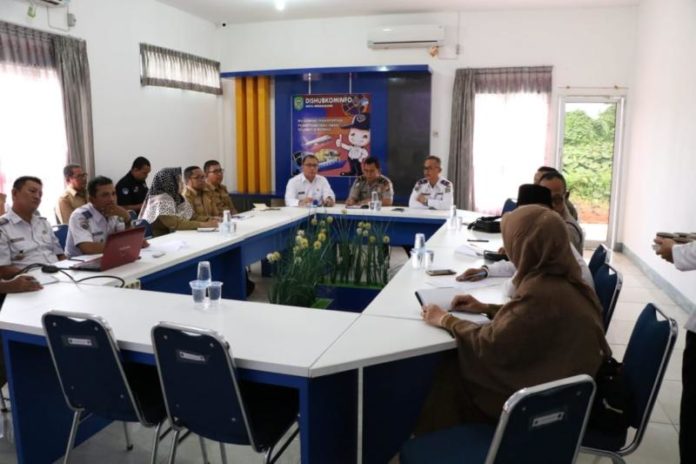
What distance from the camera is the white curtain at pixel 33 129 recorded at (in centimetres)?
484

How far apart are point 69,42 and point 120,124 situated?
3.43ft

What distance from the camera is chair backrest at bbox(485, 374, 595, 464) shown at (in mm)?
1335

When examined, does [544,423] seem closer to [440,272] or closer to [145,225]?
[440,272]

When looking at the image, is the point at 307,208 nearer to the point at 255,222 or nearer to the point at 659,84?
the point at 255,222

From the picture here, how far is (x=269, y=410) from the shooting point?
1931 millimetres

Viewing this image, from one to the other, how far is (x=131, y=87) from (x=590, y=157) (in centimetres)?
574

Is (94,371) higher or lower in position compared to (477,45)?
lower

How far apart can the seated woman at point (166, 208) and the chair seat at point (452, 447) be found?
309 centimetres

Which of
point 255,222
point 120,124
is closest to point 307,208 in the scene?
point 255,222

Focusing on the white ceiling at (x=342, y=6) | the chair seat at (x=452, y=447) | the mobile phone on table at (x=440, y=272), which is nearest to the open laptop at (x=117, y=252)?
the mobile phone on table at (x=440, y=272)

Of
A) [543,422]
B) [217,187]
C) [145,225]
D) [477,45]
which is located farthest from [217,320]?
[477,45]

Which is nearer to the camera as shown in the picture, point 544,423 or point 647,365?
point 544,423

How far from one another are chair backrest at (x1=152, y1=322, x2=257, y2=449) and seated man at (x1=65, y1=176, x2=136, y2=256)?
1.90m

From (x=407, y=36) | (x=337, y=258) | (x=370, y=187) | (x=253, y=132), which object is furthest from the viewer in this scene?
(x=253, y=132)
